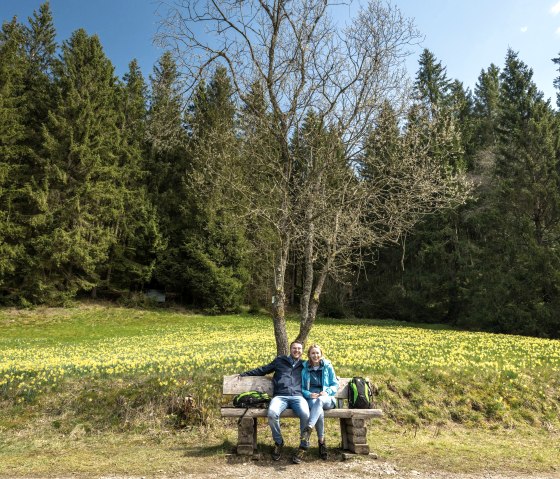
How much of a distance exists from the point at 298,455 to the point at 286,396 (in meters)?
0.76

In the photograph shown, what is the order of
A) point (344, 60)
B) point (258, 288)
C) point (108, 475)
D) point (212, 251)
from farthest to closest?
point (258, 288), point (212, 251), point (344, 60), point (108, 475)

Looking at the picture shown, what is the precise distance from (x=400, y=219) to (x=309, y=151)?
217 cm

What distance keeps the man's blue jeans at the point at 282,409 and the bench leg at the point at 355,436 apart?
0.62 metres

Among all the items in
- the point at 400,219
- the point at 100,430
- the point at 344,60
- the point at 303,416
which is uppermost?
the point at 344,60

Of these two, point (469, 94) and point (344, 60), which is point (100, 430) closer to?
point (344, 60)

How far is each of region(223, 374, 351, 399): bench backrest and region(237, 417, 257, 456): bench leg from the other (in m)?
0.71

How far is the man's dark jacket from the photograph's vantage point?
618 centimetres

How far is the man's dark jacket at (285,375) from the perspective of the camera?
6184 mm

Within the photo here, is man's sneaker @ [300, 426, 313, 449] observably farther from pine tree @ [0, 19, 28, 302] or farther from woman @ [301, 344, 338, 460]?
pine tree @ [0, 19, 28, 302]

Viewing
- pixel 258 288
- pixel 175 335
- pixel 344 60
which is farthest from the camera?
pixel 258 288

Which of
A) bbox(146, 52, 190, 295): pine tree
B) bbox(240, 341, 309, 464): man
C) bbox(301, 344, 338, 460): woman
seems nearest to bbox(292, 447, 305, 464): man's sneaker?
bbox(240, 341, 309, 464): man

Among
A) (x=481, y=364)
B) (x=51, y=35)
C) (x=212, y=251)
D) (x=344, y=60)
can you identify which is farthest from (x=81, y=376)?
(x=51, y=35)

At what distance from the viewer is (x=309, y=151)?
852cm

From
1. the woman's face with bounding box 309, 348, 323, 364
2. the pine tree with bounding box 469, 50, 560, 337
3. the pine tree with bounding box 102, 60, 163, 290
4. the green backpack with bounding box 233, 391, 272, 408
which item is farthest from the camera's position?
the pine tree with bounding box 102, 60, 163, 290
